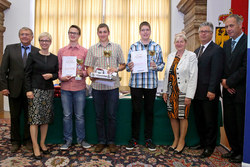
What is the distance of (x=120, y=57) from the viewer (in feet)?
8.35

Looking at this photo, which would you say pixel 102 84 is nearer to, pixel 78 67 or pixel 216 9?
pixel 78 67

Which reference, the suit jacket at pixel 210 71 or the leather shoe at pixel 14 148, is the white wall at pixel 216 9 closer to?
the suit jacket at pixel 210 71

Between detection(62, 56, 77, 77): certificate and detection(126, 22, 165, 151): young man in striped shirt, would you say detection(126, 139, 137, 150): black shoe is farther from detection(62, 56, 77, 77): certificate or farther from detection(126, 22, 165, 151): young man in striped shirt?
detection(62, 56, 77, 77): certificate

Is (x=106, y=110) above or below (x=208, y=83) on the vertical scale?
below

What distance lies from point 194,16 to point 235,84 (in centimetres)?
297

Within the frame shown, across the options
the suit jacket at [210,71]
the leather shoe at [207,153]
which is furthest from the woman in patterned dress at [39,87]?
the leather shoe at [207,153]

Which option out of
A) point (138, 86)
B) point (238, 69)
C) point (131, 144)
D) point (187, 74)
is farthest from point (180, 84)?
point (131, 144)

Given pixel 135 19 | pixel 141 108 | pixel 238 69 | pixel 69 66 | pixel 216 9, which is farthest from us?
pixel 135 19

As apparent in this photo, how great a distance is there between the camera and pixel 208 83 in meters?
2.35

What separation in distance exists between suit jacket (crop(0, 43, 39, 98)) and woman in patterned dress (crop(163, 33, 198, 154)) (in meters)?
1.93

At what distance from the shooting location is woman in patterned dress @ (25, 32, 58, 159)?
2.25 metres

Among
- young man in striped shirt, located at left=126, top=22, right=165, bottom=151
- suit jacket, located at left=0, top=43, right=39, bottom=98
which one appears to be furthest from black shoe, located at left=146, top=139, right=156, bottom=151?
suit jacket, located at left=0, top=43, right=39, bottom=98

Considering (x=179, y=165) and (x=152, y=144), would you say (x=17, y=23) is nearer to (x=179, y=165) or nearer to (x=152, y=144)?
(x=152, y=144)

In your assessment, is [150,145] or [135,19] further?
[135,19]
